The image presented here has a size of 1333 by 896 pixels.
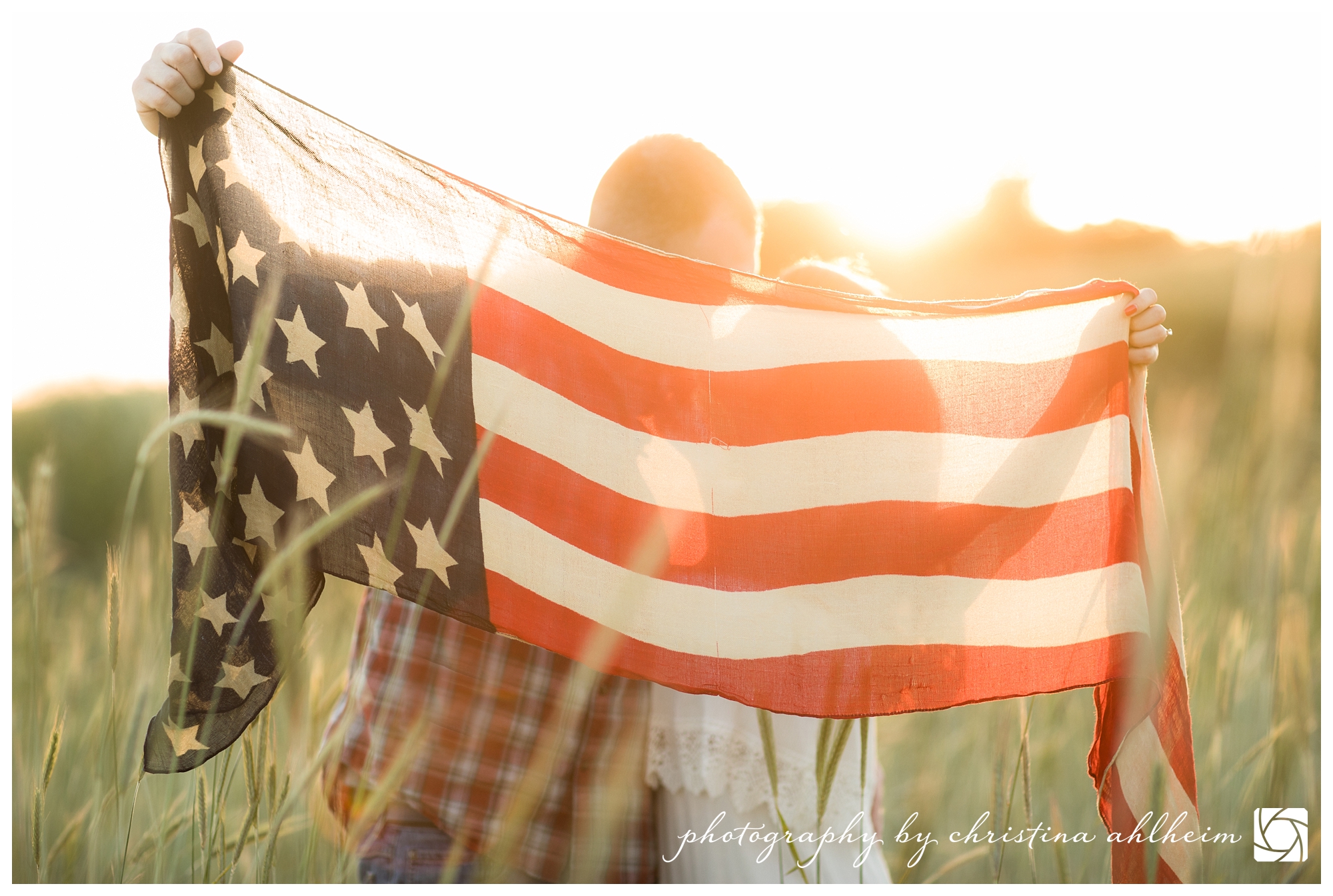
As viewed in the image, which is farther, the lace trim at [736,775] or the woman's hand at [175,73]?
the lace trim at [736,775]

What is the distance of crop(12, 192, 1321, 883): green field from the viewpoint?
3.95ft

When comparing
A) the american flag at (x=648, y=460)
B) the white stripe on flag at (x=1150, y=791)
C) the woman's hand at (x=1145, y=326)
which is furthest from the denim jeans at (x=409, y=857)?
the woman's hand at (x=1145, y=326)

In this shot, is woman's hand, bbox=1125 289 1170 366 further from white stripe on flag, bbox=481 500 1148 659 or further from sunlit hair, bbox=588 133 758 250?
sunlit hair, bbox=588 133 758 250

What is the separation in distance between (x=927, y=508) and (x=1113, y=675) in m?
0.39

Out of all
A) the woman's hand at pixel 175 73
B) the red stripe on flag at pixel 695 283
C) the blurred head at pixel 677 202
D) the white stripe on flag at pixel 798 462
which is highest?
the woman's hand at pixel 175 73

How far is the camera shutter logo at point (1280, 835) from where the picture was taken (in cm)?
161

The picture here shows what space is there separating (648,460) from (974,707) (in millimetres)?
1429

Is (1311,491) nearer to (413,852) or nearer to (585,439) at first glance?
(585,439)

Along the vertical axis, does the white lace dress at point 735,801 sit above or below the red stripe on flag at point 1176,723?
below

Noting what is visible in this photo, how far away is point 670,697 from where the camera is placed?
145 cm

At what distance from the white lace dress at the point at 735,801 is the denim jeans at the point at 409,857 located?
0.37 metres

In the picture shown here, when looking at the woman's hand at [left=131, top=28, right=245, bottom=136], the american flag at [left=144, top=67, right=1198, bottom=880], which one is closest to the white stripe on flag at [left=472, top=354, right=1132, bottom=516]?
the american flag at [left=144, top=67, right=1198, bottom=880]

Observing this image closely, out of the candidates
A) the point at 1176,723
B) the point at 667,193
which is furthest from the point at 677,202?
the point at 1176,723

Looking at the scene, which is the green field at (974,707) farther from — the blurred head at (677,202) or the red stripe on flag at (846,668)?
the blurred head at (677,202)
